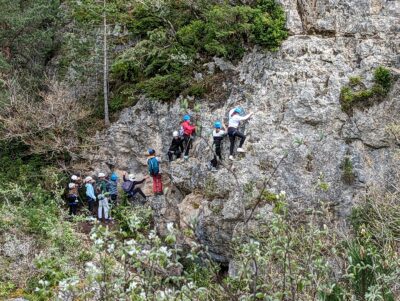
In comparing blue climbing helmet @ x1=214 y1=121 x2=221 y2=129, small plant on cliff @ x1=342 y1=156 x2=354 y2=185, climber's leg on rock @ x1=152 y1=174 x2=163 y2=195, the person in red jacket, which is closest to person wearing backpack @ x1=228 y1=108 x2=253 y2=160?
blue climbing helmet @ x1=214 y1=121 x2=221 y2=129

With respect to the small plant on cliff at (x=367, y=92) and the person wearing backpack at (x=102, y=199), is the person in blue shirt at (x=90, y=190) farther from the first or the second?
the small plant on cliff at (x=367, y=92)

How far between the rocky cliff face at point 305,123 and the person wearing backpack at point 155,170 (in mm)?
473

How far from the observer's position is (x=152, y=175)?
1691cm

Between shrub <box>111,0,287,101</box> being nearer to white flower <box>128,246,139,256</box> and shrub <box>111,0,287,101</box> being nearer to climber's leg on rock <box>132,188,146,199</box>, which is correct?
climber's leg on rock <box>132,188,146,199</box>

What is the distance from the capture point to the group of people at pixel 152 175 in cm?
1553

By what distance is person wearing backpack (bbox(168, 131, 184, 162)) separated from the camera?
16594 millimetres

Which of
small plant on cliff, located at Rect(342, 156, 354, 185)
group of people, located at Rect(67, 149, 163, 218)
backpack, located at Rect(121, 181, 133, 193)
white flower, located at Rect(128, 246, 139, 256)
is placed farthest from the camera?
backpack, located at Rect(121, 181, 133, 193)

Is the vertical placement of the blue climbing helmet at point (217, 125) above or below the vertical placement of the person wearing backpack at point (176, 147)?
above

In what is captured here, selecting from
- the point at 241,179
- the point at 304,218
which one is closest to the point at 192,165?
the point at 241,179

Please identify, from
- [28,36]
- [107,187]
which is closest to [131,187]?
[107,187]

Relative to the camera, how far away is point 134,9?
19359mm

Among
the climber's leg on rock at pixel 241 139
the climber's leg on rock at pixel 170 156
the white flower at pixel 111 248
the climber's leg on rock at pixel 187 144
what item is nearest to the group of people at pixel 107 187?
the climber's leg on rock at pixel 170 156

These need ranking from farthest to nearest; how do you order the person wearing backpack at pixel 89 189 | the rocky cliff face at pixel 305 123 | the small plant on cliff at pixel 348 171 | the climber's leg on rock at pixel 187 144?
the person wearing backpack at pixel 89 189 → the climber's leg on rock at pixel 187 144 → the rocky cliff face at pixel 305 123 → the small plant on cliff at pixel 348 171

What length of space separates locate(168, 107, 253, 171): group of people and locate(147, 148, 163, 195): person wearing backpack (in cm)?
59
